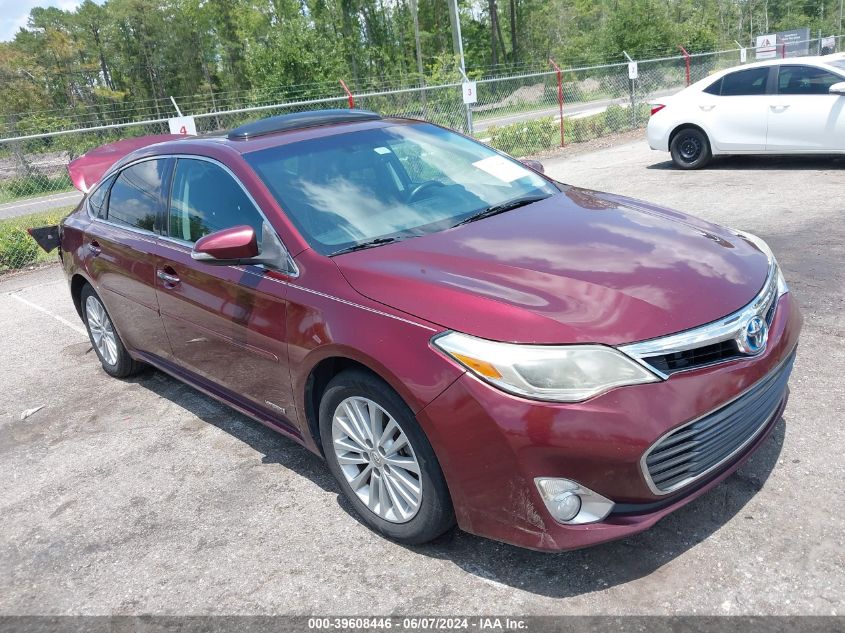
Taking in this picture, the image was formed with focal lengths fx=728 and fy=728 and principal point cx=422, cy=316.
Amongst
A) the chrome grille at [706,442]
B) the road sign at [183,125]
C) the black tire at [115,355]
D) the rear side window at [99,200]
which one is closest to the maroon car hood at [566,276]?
the chrome grille at [706,442]

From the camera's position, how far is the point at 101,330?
5.38 metres

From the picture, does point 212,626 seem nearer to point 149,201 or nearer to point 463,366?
point 463,366

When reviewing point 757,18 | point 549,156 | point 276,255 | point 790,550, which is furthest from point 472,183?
point 757,18

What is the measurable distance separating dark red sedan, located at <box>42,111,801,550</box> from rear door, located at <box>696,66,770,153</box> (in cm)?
740

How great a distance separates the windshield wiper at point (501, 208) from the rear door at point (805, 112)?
763 cm

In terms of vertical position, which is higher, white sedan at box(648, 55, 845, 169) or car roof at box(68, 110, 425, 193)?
car roof at box(68, 110, 425, 193)

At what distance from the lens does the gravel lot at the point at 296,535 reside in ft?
8.71

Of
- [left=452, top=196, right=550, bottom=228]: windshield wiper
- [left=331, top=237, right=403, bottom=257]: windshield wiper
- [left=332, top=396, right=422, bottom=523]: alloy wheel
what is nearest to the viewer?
[left=332, top=396, right=422, bottom=523]: alloy wheel

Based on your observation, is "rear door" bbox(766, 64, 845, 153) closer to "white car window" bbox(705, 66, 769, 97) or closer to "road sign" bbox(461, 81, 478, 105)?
"white car window" bbox(705, 66, 769, 97)

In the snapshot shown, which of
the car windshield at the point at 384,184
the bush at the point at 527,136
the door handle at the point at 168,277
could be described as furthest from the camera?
the bush at the point at 527,136

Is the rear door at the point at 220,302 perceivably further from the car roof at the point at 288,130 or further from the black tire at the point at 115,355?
the black tire at the point at 115,355

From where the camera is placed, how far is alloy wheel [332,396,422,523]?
286cm

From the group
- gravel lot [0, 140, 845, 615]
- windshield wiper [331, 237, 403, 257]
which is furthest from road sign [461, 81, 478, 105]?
windshield wiper [331, 237, 403, 257]

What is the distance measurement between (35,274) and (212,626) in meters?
8.68
